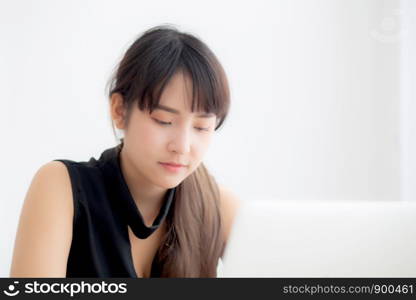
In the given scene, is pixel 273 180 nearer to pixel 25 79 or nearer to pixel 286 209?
pixel 25 79

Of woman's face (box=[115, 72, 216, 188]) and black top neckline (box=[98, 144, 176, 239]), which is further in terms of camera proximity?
black top neckline (box=[98, 144, 176, 239])

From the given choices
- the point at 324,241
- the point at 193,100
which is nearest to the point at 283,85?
the point at 193,100

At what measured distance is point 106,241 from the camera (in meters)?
1.19

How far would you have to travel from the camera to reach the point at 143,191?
123 centimetres

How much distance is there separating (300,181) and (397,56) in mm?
793

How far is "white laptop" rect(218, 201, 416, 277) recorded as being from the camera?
Result: 2.00 ft

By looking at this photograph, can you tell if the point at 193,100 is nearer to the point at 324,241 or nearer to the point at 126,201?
the point at 126,201

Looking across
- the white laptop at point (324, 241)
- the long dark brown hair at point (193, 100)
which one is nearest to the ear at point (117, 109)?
the long dark brown hair at point (193, 100)

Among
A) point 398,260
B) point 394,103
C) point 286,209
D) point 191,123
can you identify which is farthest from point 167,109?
point 394,103

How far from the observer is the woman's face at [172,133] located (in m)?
1.02

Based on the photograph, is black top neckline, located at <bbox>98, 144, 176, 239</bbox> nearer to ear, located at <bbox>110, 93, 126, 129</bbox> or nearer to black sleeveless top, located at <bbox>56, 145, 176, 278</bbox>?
black sleeveless top, located at <bbox>56, 145, 176, 278</bbox>

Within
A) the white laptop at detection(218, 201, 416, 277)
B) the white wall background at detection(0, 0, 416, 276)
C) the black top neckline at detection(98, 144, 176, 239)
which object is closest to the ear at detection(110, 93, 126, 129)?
the black top neckline at detection(98, 144, 176, 239)

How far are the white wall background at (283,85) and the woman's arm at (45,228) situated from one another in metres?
1.32

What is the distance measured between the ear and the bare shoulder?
34 centimetres
